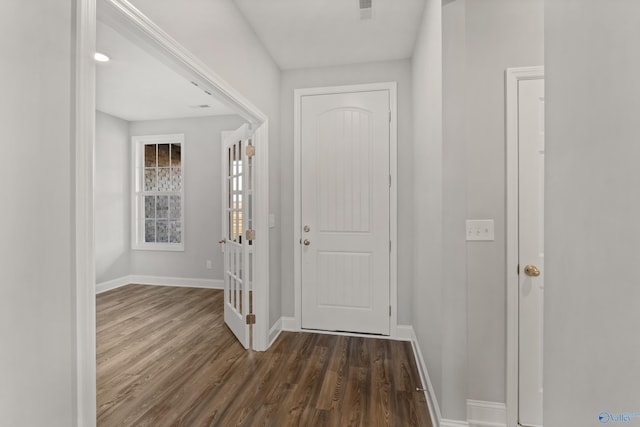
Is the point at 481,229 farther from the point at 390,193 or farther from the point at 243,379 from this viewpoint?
the point at 243,379

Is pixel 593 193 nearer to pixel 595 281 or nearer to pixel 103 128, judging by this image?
pixel 595 281

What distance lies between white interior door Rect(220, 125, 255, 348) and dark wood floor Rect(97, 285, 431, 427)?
25 centimetres

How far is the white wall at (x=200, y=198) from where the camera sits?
15.6 feet

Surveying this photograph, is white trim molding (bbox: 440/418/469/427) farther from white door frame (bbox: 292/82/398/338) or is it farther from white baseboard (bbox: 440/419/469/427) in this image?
white door frame (bbox: 292/82/398/338)

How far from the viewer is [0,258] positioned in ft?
2.61

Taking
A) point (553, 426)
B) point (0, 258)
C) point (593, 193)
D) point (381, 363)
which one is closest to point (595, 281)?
point (593, 193)

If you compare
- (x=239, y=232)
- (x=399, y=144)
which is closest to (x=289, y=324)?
(x=239, y=232)

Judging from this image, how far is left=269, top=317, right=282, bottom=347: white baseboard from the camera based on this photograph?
9.31ft

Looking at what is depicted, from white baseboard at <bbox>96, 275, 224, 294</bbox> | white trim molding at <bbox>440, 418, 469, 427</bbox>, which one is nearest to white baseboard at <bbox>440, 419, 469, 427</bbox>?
white trim molding at <bbox>440, 418, 469, 427</bbox>

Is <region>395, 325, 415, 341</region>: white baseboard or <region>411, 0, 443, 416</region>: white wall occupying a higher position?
<region>411, 0, 443, 416</region>: white wall

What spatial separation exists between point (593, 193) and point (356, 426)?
1776mm

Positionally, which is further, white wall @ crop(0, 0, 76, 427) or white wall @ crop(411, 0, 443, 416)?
white wall @ crop(411, 0, 443, 416)

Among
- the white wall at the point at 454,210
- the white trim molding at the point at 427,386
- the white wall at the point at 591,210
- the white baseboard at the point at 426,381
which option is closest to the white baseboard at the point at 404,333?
the white baseboard at the point at 426,381

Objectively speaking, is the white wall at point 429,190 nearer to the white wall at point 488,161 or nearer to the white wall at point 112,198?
the white wall at point 488,161
